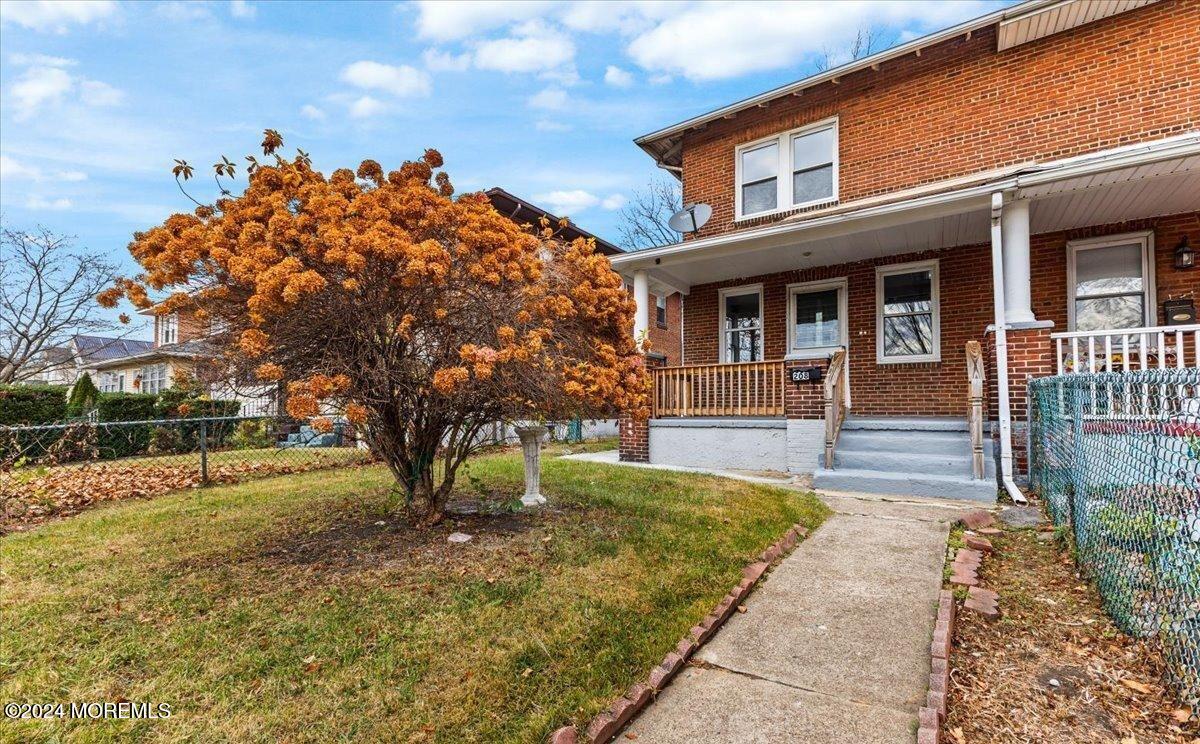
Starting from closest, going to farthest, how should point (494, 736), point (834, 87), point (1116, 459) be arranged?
point (494, 736) < point (1116, 459) < point (834, 87)

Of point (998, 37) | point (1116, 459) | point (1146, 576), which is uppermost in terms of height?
point (998, 37)

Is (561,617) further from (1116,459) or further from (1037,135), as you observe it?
(1037,135)

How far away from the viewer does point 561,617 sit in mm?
3154

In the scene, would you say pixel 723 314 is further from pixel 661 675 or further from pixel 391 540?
pixel 661 675

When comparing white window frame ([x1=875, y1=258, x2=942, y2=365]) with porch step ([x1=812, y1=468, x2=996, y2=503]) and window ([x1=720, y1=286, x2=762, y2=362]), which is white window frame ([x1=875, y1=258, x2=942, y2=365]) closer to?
window ([x1=720, y1=286, x2=762, y2=362])

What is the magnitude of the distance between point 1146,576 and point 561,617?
321cm

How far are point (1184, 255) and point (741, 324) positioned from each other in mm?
6268

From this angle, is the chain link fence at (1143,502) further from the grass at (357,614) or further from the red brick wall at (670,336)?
the red brick wall at (670,336)

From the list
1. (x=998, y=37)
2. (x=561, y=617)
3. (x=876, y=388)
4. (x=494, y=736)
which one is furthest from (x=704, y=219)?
(x=494, y=736)

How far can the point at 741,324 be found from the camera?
1121 cm

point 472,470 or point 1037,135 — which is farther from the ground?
point 1037,135

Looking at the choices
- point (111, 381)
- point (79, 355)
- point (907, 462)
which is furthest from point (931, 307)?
point (111, 381)

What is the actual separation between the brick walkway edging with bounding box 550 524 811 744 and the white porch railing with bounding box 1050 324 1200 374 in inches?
184

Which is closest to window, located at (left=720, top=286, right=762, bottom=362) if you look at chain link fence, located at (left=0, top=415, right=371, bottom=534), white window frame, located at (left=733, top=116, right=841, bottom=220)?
white window frame, located at (left=733, top=116, right=841, bottom=220)
